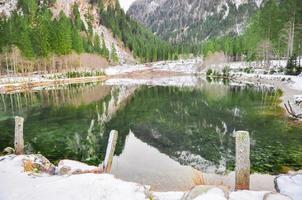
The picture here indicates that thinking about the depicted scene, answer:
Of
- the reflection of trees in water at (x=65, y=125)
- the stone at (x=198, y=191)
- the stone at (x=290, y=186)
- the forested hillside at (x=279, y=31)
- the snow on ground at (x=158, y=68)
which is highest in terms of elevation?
the forested hillside at (x=279, y=31)

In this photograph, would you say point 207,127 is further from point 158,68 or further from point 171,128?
point 158,68

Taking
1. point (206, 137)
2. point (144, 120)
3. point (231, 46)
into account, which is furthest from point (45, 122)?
point (231, 46)

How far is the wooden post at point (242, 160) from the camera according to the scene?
11477mm

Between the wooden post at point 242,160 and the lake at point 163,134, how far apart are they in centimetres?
386

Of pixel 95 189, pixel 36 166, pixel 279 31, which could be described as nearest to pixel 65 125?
pixel 36 166

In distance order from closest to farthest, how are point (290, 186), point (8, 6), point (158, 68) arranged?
point (290, 186), point (158, 68), point (8, 6)

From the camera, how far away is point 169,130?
A: 30016mm

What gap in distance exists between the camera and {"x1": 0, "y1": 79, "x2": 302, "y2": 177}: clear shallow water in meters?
20.5

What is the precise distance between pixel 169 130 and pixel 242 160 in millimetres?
18354

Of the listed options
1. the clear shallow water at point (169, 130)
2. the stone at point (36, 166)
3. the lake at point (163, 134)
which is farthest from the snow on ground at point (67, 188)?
the clear shallow water at point (169, 130)

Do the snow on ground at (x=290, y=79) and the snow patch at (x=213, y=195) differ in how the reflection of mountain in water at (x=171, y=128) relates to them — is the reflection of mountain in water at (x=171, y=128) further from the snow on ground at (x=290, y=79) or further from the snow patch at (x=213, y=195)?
the snow patch at (x=213, y=195)

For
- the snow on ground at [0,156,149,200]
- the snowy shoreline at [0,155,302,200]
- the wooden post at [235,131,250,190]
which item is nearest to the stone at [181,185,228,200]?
the snowy shoreline at [0,155,302,200]

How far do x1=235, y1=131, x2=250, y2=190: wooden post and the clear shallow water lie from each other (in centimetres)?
621

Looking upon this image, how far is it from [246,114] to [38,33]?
75.6 meters
